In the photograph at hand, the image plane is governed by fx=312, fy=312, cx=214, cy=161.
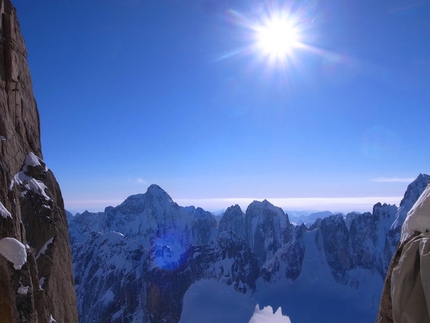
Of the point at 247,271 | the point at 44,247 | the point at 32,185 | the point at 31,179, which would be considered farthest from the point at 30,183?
the point at 247,271

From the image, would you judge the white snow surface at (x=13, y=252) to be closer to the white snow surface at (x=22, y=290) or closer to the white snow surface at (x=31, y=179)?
the white snow surface at (x=22, y=290)

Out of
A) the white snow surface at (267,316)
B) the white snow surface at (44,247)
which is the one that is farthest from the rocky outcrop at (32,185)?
the white snow surface at (267,316)

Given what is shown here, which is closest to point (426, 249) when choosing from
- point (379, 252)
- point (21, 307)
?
point (21, 307)

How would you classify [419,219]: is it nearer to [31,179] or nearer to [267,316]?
[31,179]

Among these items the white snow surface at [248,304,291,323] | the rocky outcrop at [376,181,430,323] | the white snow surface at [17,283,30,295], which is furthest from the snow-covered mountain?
the rocky outcrop at [376,181,430,323]

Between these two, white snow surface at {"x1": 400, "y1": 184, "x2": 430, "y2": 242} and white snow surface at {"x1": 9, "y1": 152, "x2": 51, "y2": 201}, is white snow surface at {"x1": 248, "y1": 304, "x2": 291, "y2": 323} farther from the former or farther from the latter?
white snow surface at {"x1": 400, "y1": 184, "x2": 430, "y2": 242}

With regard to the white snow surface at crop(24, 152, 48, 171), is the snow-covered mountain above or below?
below
